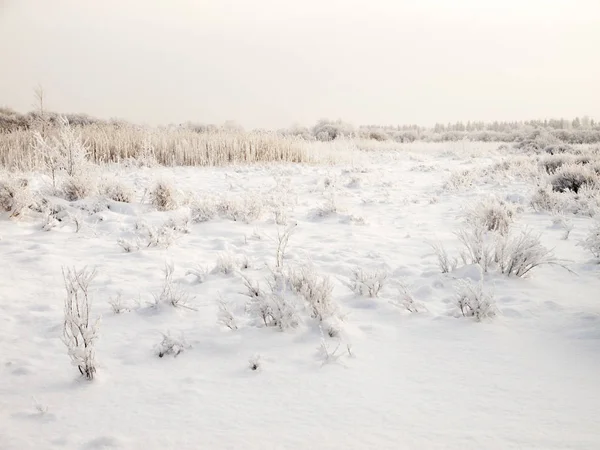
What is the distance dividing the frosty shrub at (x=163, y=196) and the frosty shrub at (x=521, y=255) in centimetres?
501

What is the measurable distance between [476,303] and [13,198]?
19.3 feet

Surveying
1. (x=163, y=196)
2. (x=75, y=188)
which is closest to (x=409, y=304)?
(x=163, y=196)

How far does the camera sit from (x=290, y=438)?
6.52 feet

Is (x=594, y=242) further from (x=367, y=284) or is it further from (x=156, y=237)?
(x=156, y=237)

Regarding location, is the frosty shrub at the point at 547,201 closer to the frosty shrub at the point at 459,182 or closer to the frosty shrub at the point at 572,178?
the frosty shrub at the point at 572,178

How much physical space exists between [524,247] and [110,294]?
3.69 m

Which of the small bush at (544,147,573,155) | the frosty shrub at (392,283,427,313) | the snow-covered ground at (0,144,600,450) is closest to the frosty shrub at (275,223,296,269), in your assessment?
the snow-covered ground at (0,144,600,450)

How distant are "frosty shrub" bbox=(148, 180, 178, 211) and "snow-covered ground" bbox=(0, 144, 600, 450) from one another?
6.01 feet

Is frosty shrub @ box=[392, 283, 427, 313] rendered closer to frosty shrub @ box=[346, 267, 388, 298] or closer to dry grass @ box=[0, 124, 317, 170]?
frosty shrub @ box=[346, 267, 388, 298]

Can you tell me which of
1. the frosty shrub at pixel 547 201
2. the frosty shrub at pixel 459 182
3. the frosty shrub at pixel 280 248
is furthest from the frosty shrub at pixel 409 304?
the frosty shrub at pixel 459 182

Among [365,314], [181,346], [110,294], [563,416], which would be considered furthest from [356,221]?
[563,416]

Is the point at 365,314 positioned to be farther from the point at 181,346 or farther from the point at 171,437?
the point at 171,437

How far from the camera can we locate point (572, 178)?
9680 mm

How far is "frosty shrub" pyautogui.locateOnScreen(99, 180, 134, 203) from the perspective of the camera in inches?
289
